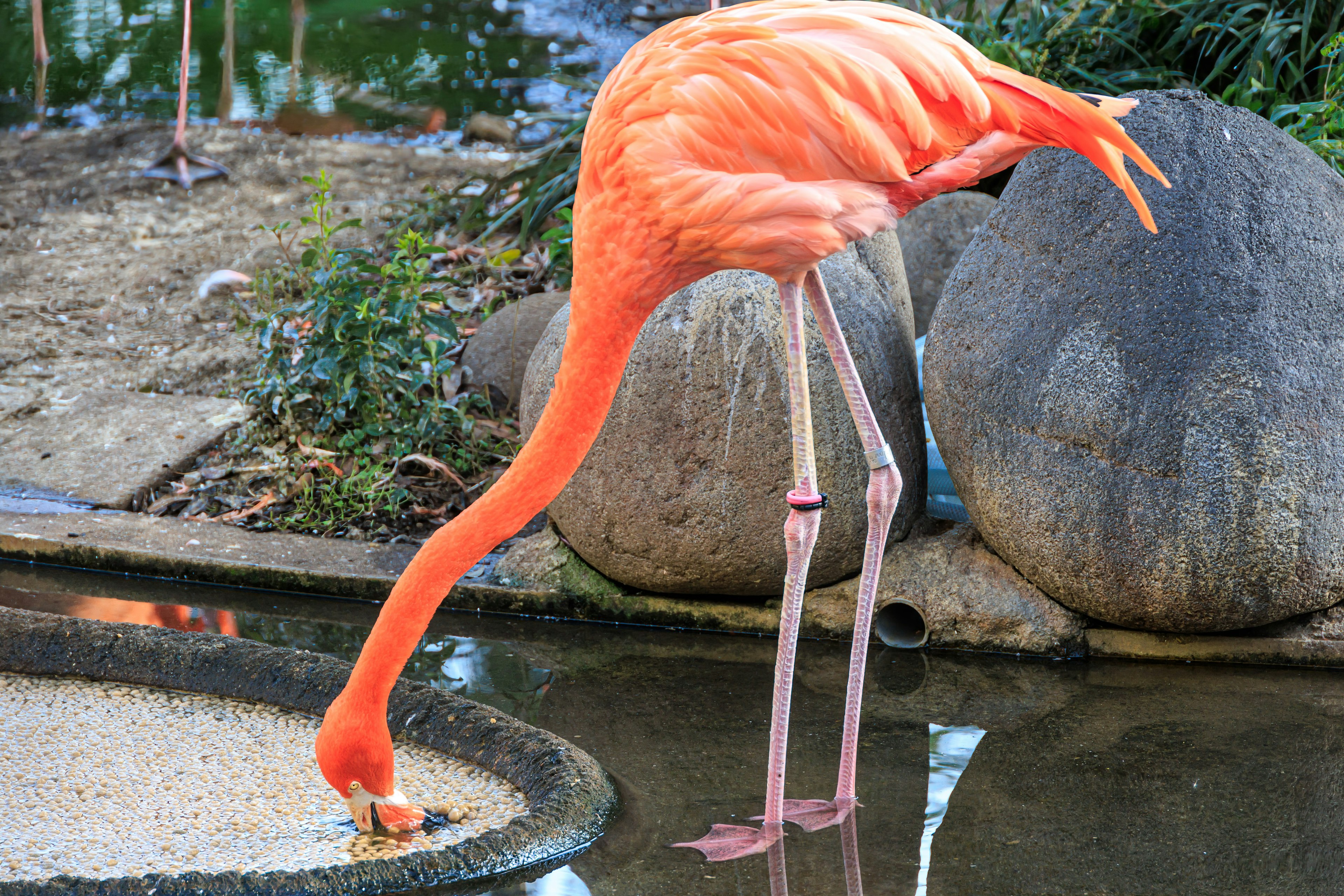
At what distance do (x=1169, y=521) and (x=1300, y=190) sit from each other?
1.03 meters

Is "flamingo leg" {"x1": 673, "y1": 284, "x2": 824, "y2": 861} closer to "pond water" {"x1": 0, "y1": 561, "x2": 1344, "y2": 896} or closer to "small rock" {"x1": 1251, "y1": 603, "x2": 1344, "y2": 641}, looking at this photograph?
"pond water" {"x1": 0, "y1": 561, "x2": 1344, "y2": 896}

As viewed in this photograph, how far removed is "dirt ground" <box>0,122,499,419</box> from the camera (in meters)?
5.46

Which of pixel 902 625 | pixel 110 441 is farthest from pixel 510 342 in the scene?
pixel 902 625

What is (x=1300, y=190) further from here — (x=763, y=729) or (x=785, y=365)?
(x=763, y=729)

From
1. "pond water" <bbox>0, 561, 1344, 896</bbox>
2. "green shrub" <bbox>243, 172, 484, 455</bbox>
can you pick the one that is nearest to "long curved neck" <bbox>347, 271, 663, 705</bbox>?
"pond water" <bbox>0, 561, 1344, 896</bbox>

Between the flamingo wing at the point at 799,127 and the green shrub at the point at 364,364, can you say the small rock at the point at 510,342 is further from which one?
the flamingo wing at the point at 799,127

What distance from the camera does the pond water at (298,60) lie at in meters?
8.95

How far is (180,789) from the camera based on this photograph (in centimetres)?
278

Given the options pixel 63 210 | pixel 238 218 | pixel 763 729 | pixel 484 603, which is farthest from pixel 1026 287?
pixel 63 210

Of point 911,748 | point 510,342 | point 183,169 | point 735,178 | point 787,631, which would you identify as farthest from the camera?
point 183,169

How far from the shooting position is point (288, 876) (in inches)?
91.4

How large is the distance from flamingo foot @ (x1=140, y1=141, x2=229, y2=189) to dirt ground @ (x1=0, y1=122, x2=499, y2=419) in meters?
0.06

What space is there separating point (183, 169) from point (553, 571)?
4738mm

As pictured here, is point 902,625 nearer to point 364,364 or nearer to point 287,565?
point 287,565
